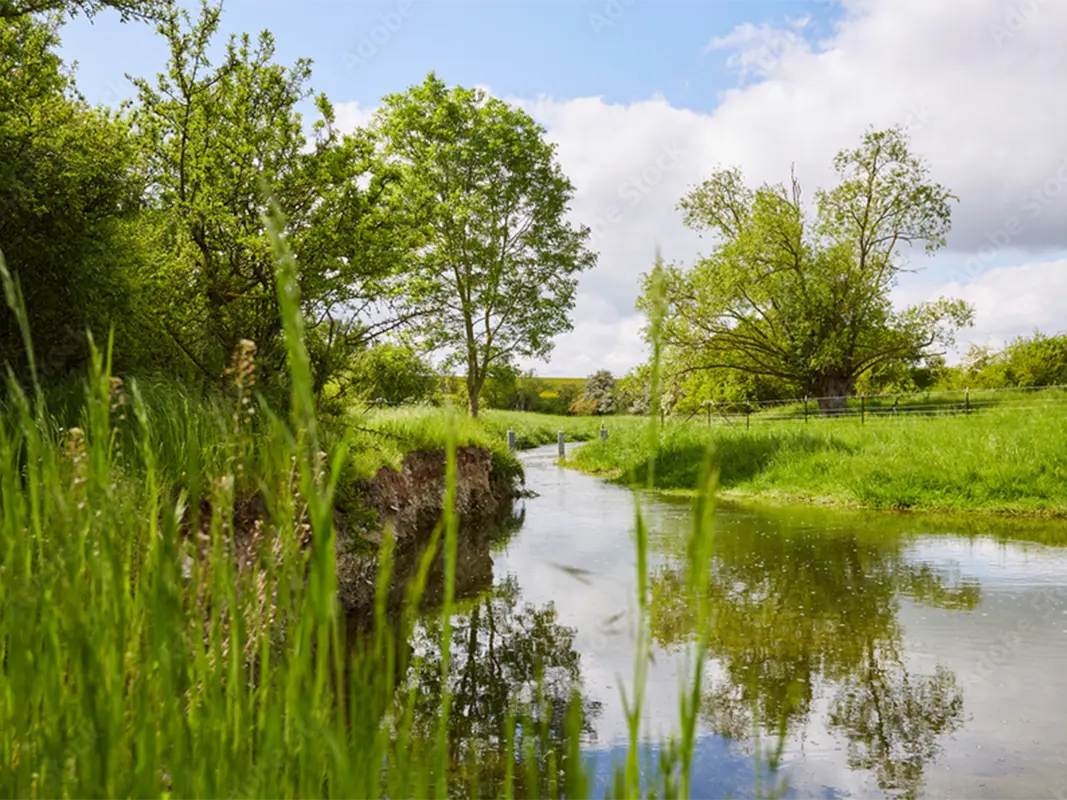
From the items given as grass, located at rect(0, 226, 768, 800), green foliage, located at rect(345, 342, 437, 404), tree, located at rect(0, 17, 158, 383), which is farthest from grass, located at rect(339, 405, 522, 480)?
grass, located at rect(0, 226, 768, 800)

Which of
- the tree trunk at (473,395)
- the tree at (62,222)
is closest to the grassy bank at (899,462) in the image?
the tree trunk at (473,395)

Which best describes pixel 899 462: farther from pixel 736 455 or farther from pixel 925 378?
pixel 925 378

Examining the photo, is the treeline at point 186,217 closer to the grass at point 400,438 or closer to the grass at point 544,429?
the grass at point 400,438

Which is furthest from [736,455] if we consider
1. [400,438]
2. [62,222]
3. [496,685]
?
[62,222]

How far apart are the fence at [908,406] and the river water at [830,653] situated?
9.99 m

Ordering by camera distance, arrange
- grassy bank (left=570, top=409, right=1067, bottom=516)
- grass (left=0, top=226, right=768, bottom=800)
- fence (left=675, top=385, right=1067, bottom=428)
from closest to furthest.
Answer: grass (left=0, top=226, right=768, bottom=800)
grassy bank (left=570, top=409, right=1067, bottom=516)
fence (left=675, top=385, right=1067, bottom=428)

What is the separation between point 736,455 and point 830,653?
38.2 ft

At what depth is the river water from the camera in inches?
144

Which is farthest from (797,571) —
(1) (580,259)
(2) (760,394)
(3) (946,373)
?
(3) (946,373)

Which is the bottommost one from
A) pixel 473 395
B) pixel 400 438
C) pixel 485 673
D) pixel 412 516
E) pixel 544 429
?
pixel 485 673

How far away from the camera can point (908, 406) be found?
21.3 m

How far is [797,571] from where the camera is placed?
7.94 metres

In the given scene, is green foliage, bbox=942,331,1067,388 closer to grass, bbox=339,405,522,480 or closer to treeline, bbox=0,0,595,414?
grass, bbox=339,405,522,480

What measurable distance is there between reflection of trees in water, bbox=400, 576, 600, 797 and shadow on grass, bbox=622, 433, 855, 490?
9.19 metres
